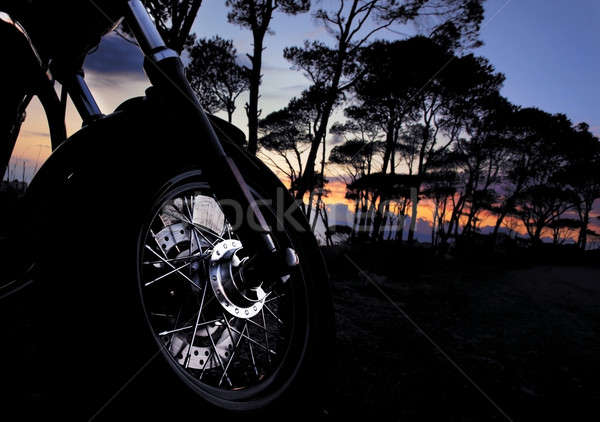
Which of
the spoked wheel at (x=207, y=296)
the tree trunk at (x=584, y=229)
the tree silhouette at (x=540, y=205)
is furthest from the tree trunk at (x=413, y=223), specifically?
the spoked wheel at (x=207, y=296)

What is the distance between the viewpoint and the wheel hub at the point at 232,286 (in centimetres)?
131

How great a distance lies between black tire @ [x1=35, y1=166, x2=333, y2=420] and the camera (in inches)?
32.3

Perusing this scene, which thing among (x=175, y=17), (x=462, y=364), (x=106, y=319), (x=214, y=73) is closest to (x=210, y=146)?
(x=106, y=319)

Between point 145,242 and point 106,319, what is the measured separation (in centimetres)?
26

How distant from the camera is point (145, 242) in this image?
3.33ft

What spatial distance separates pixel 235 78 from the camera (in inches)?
711

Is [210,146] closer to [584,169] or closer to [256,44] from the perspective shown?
[256,44]

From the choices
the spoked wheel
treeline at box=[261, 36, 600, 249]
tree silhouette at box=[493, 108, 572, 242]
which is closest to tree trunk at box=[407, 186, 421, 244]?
treeline at box=[261, 36, 600, 249]

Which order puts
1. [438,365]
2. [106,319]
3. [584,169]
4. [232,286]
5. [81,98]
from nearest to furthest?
[106,319], [232,286], [81,98], [438,365], [584,169]

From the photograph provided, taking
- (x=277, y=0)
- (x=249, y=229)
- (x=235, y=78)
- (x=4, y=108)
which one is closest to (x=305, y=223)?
(x=249, y=229)

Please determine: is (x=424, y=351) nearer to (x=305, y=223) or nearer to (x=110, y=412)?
(x=305, y=223)

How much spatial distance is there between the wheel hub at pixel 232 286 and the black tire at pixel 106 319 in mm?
359

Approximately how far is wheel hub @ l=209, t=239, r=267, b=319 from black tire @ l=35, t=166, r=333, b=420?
1.18 feet

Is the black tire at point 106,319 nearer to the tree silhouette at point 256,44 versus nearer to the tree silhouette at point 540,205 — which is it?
the tree silhouette at point 256,44
